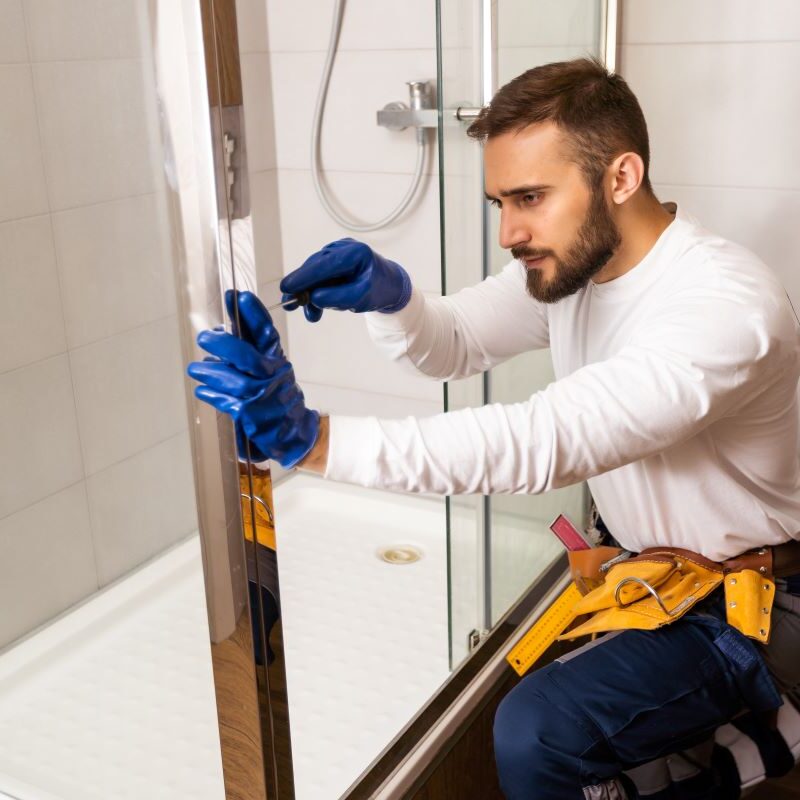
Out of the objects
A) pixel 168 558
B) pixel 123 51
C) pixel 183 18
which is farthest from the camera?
pixel 168 558

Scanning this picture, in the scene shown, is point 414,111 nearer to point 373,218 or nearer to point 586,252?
point 373,218

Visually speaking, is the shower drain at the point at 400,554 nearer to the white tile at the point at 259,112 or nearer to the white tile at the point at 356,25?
the white tile at the point at 259,112

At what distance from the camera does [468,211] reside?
157 centimetres

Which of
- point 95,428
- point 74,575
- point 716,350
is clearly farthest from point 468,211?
point 74,575

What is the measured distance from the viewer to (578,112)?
135cm

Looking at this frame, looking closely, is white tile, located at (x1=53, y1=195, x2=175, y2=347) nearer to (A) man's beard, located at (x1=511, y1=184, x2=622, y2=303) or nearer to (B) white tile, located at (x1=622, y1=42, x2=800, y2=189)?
(A) man's beard, located at (x1=511, y1=184, x2=622, y2=303)

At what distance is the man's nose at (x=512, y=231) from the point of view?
1395 mm

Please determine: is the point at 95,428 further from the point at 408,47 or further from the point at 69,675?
the point at 408,47

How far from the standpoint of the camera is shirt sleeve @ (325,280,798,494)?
42.9 inches

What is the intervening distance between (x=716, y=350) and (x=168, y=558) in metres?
0.72

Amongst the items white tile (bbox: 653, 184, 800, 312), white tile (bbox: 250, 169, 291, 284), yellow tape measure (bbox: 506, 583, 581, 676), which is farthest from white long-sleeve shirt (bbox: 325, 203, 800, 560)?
white tile (bbox: 250, 169, 291, 284)

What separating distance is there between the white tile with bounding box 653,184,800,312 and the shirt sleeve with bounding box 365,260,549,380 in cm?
48

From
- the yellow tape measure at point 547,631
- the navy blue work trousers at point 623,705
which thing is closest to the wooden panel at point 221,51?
the navy blue work trousers at point 623,705

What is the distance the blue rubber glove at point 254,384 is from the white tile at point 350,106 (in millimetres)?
1326
